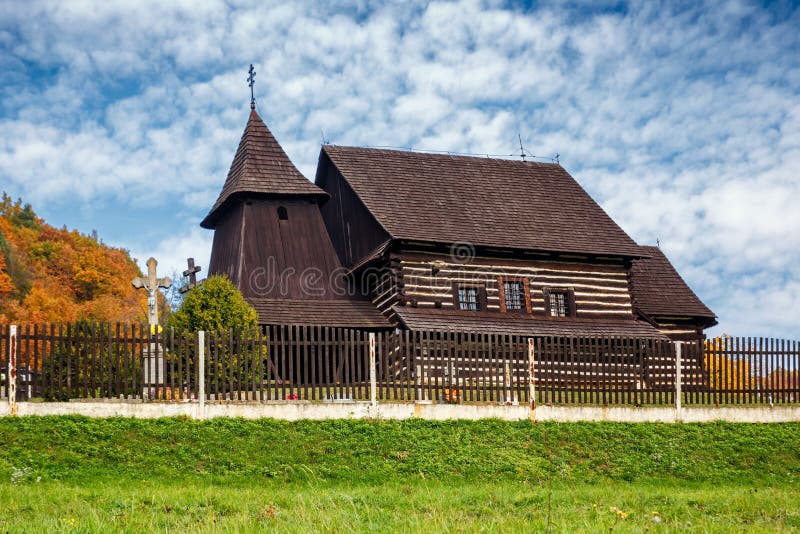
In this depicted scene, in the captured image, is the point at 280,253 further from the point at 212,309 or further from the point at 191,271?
the point at 212,309

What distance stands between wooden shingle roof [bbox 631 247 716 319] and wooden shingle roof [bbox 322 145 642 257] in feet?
10.0

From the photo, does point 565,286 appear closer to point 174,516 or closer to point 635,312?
point 635,312

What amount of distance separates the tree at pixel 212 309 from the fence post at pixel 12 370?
18.7 feet

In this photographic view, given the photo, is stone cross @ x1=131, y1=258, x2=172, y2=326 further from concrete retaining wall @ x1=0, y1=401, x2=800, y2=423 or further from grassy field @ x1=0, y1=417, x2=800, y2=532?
grassy field @ x1=0, y1=417, x2=800, y2=532

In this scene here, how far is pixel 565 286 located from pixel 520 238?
2468 mm

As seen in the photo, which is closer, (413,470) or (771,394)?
(413,470)

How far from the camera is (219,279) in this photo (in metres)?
23.7

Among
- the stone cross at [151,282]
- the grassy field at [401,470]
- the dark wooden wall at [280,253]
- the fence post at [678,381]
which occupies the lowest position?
the grassy field at [401,470]

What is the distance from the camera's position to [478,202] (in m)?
34.1

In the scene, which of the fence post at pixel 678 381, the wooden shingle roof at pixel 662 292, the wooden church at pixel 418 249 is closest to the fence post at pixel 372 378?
the fence post at pixel 678 381

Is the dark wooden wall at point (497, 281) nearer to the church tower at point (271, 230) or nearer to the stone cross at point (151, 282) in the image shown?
the church tower at point (271, 230)

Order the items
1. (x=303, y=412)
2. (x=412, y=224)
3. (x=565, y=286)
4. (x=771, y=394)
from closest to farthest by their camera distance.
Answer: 1. (x=303, y=412)
2. (x=771, y=394)
3. (x=412, y=224)
4. (x=565, y=286)

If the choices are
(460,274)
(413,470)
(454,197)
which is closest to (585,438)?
(413,470)

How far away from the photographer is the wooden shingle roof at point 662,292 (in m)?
36.1
